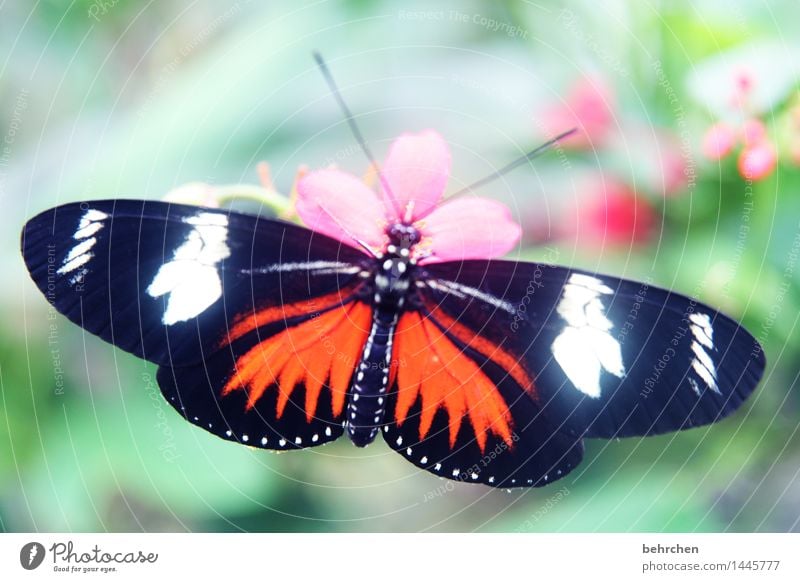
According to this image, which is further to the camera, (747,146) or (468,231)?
(747,146)

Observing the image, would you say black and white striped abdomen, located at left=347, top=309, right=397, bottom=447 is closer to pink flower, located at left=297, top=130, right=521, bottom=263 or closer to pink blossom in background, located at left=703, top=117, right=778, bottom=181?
pink flower, located at left=297, top=130, right=521, bottom=263

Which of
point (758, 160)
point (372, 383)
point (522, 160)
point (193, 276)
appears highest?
point (522, 160)

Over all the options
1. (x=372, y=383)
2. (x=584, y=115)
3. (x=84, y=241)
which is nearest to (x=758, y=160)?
(x=584, y=115)

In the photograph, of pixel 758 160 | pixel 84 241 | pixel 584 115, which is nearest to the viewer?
pixel 84 241

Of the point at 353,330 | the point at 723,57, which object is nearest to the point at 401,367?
the point at 353,330

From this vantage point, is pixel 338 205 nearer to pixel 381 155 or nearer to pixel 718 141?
pixel 381 155

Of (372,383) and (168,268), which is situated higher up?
(168,268)

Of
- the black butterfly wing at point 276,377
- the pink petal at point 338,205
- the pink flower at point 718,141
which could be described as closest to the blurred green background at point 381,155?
the pink flower at point 718,141
